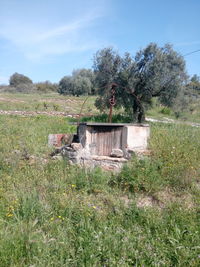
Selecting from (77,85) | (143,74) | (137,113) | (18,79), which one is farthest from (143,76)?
(18,79)

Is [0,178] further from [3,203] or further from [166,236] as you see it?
[166,236]

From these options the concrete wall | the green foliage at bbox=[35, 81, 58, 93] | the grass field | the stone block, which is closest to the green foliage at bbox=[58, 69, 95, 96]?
the green foliage at bbox=[35, 81, 58, 93]

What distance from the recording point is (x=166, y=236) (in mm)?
3043

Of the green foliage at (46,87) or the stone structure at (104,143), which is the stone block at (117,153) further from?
the green foliage at (46,87)

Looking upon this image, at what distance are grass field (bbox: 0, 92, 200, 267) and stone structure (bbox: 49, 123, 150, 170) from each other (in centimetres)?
31

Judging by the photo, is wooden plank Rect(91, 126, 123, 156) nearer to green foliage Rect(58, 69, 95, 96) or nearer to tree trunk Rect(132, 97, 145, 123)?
tree trunk Rect(132, 97, 145, 123)

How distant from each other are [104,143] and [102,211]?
198cm

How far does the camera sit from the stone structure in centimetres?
506

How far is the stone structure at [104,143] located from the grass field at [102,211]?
0.31 metres

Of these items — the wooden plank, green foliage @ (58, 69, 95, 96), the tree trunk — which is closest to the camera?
the wooden plank

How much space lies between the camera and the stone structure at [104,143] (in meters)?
5.06

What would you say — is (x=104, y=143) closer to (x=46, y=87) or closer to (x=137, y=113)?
(x=137, y=113)

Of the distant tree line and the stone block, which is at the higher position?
the distant tree line

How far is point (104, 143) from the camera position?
17.3ft
